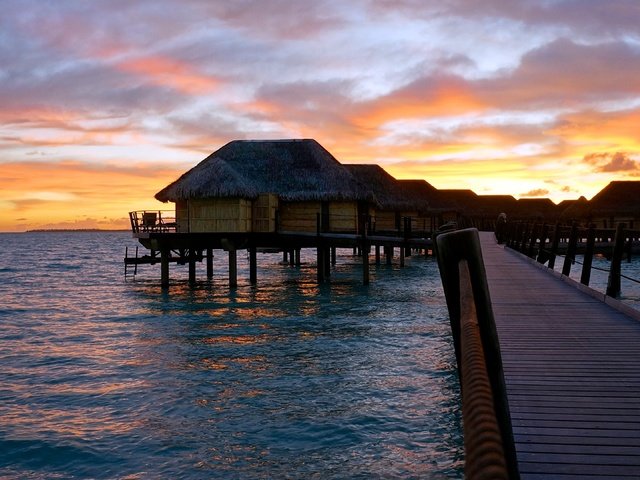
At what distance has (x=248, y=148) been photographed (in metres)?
33.2

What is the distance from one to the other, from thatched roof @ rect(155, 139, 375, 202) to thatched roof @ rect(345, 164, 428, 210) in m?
12.5

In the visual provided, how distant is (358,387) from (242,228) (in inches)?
Result: 688

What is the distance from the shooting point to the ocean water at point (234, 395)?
7785 millimetres

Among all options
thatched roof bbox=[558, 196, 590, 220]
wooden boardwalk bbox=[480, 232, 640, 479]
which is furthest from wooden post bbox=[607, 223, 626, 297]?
thatched roof bbox=[558, 196, 590, 220]

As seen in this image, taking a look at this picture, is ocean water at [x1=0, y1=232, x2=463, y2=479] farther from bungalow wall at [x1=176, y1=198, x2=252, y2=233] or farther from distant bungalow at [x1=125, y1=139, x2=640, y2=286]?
bungalow wall at [x1=176, y1=198, x2=252, y2=233]

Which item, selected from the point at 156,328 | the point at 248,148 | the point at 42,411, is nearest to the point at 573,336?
the point at 42,411

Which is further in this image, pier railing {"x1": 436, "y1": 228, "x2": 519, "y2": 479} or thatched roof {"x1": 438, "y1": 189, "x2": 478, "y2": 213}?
thatched roof {"x1": 438, "y1": 189, "x2": 478, "y2": 213}

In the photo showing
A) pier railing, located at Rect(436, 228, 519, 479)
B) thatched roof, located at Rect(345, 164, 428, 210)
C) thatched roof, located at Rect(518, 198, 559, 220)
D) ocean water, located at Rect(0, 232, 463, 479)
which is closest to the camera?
pier railing, located at Rect(436, 228, 519, 479)

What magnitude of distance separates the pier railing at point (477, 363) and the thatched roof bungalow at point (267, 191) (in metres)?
24.6

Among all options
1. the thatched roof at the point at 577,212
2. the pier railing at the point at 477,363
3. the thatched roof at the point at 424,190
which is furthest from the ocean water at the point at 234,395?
the thatched roof at the point at 424,190

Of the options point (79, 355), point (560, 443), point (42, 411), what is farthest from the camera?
point (79, 355)

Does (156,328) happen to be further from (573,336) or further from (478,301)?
(478,301)

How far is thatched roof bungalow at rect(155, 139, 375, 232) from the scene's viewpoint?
90.2 ft

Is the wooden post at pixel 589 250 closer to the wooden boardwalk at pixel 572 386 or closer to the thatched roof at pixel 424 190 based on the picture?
the wooden boardwalk at pixel 572 386
